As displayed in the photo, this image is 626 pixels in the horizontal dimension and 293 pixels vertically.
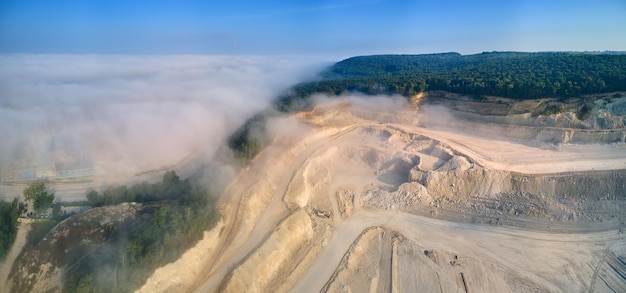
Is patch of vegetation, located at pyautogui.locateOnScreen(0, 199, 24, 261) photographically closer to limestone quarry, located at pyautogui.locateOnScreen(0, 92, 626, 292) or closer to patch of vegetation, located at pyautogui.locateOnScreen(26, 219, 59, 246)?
patch of vegetation, located at pyautogui.locateOnScreen(26, 219, 59, 246)

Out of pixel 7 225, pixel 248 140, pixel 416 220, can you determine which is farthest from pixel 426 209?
pixel 7 225

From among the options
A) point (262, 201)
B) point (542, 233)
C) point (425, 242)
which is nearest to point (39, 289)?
point (262, 201)

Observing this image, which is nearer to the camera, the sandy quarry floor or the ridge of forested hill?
the sandy quarry floor

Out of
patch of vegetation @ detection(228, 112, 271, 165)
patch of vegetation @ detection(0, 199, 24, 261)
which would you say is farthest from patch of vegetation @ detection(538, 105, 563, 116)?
patch of vegetation @ detection(0, 199, 24, 261)

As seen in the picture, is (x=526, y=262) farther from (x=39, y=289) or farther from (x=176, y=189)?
(x=39, y=289)

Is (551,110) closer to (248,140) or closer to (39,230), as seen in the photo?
(248,140)

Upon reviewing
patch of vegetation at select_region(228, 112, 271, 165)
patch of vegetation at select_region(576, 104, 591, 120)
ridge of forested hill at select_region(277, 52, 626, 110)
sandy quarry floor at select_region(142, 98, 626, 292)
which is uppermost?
ridge of forested hill at select_region(277, 52, 626, 110)
